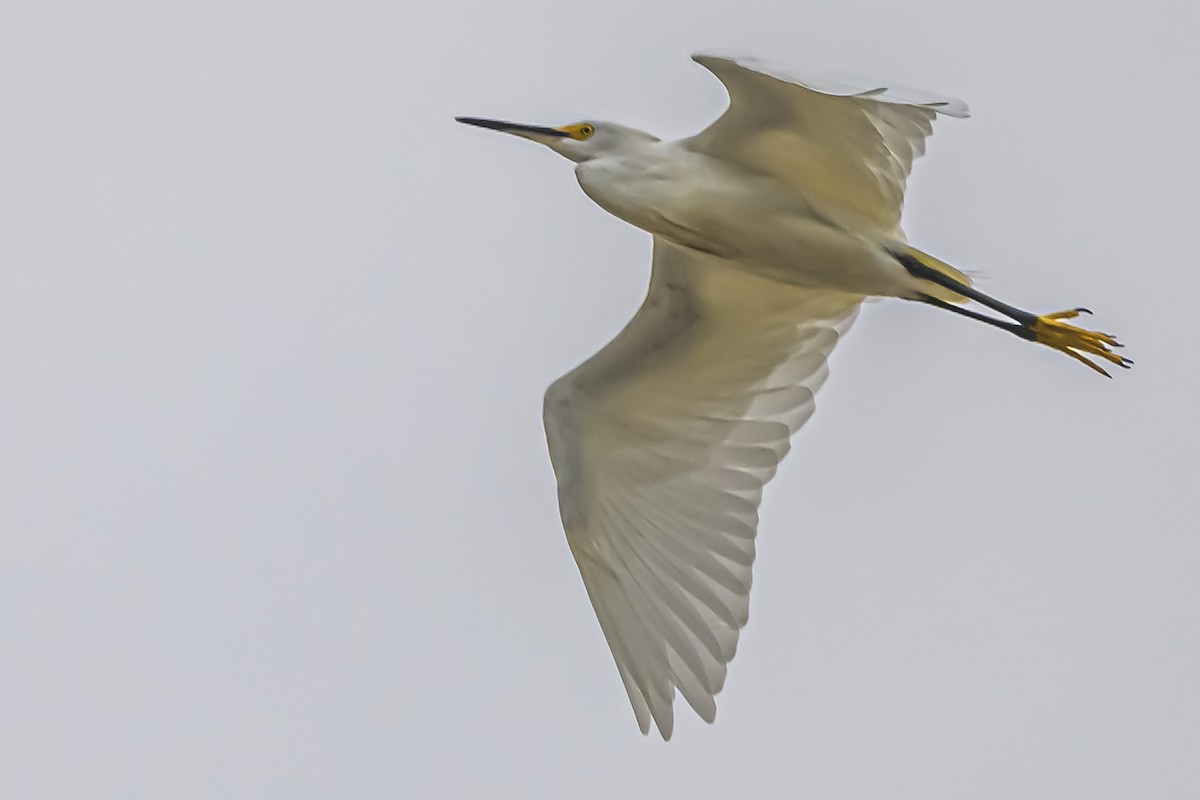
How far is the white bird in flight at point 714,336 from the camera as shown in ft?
18.9

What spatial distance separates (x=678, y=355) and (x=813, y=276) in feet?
2.37

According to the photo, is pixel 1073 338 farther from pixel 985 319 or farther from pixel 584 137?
pixel 584 137

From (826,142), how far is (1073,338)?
135 centimetres

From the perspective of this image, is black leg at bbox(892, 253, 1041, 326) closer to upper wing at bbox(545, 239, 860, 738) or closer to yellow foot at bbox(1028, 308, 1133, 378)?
yellow foot at bbox(1028, 308, 1133, 378)

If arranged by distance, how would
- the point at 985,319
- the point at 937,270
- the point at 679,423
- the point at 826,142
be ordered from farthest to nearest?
the point at 679,423
the point at 985,319
the point at 937,270
the point at 826,142

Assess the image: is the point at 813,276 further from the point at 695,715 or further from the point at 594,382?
the point at 695,715

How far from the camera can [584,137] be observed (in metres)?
5.94

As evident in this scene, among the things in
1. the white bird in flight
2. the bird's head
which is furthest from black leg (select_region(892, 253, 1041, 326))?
the bird's head

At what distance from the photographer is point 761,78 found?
214 inches

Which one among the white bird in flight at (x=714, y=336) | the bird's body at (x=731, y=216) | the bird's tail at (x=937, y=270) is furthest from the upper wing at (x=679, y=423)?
the bird's tail at (x=937, y=270)

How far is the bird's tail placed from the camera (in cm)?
589

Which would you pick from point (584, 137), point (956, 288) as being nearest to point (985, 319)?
point (956, 288)

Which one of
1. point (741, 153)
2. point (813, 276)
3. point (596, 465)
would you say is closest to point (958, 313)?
point (813, 276)

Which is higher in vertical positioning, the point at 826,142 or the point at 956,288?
the point at 826,142
